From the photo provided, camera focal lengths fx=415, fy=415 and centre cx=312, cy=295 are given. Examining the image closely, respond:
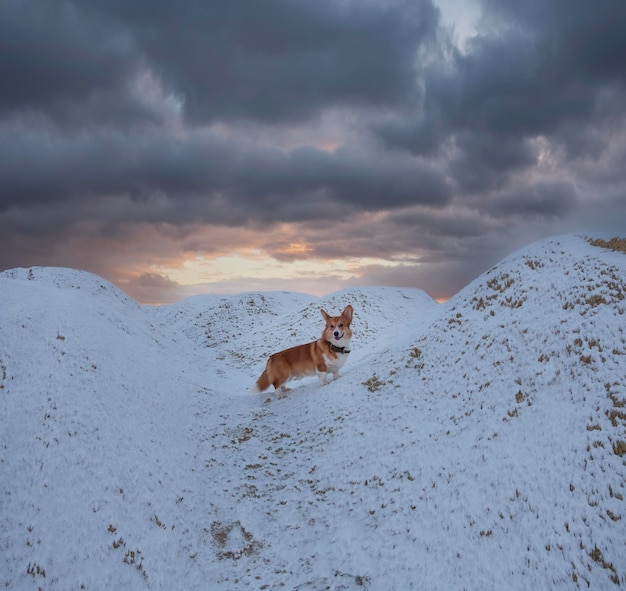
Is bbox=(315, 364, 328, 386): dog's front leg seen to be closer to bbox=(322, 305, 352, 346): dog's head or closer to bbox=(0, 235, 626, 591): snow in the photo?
bbox=(0, 235, 626, 591): snow

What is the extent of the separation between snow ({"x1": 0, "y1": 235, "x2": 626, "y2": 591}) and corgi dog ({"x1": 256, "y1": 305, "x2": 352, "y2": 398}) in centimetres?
76

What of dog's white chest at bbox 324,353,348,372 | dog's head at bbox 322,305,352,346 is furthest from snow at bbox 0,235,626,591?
dog's head at bbox 322,305,352,346

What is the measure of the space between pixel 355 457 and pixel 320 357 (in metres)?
5.72

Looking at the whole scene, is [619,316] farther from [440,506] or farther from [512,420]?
[440,506]

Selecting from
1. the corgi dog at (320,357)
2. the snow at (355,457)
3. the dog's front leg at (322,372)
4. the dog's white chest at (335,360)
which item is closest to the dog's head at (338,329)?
the corgi dog at (320,357)

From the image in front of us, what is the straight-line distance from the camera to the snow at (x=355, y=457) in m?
7.77

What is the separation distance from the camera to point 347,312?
16797 millimetres

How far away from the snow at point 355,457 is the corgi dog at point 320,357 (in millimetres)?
764

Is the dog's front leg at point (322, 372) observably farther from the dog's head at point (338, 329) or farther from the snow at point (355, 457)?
the dog's head at point (338, 329)

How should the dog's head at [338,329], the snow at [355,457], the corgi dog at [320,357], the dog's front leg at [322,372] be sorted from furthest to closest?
the dog's front leg at [322,372]
the corgi dog at [320,357]
the dog's head at [338,329]
the snow at [355,457]

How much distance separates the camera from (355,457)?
1191 cm

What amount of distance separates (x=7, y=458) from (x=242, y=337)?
3054cm

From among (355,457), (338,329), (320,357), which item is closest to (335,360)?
(320,357)

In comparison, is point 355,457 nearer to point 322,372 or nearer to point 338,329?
point 338,329
